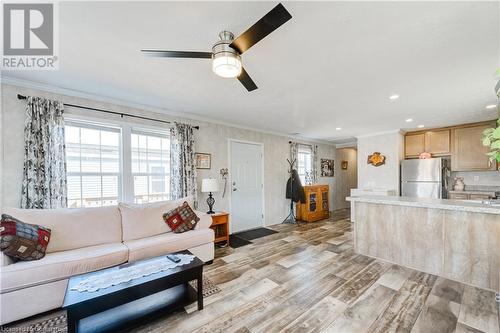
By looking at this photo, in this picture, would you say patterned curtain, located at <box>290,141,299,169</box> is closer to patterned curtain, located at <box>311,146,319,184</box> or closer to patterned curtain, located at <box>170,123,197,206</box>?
patterned curtain, located at <box>311,146,319,184</box>

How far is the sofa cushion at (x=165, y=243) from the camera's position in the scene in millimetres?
2451

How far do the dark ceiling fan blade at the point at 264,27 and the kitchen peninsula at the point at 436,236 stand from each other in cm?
287

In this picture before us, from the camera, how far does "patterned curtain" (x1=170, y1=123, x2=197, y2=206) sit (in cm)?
363

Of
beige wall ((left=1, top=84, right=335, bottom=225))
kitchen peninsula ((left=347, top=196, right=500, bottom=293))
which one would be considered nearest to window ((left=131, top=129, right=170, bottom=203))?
beige wall ((left=1, top=84, right=335, bottom=225))

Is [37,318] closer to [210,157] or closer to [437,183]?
[210,157]

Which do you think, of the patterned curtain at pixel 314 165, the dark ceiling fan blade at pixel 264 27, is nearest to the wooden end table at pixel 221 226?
the dark ceiling fan blade at pixel 264 27

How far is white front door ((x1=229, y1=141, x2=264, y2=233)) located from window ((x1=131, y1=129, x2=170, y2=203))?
1386mm

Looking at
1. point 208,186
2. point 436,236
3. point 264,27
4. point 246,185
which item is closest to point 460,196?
point 436,236

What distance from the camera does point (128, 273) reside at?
1.86 meters

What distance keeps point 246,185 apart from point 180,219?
6.80 feet

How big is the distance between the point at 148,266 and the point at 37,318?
3.55 feet

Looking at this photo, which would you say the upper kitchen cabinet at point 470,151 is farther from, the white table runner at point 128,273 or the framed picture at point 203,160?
the white table runner at point 128,273

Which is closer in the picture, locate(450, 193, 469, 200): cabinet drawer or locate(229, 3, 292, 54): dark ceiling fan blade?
locate(229, 3, 292, 54): dark ceiling fan blade

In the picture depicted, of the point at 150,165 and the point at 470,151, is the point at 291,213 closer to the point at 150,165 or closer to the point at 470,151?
the point at 150,165
